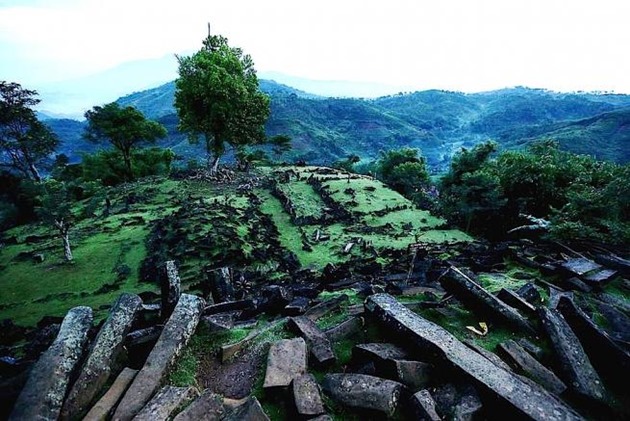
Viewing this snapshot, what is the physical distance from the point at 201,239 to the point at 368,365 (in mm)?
12038

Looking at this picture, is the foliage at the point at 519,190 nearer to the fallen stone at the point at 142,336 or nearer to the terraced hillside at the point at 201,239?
the terraced hillside at the point at 201,239

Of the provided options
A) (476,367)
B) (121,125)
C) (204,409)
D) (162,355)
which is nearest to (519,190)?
(476,367)

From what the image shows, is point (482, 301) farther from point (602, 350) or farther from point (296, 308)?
point (296, 308)

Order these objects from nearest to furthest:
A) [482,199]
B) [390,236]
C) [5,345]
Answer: [5,345]
[390,236]
[482,199]

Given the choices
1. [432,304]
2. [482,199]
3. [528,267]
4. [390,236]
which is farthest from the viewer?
[482,199]

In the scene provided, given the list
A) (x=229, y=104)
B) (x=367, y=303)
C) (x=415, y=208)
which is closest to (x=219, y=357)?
(x=367, y=303)

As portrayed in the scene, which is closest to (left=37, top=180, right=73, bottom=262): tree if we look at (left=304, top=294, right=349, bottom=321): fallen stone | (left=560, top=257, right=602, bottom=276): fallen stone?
(left=304, top=294, right=349, bottom=321): fallen stone

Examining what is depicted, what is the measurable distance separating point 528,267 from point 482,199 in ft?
46.3

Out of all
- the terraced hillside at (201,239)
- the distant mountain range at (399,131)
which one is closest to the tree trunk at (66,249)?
the terraced hillside at (201,239)

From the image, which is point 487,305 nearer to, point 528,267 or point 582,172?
point 528,267

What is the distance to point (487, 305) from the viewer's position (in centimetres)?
453

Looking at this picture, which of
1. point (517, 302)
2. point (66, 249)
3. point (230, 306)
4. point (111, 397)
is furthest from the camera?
point (66, 249)

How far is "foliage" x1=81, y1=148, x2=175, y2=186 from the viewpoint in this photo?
123 ft

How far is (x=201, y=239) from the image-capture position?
47.0 feet
